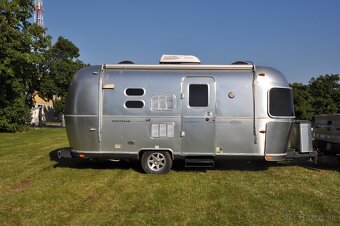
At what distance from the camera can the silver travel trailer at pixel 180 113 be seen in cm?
1033

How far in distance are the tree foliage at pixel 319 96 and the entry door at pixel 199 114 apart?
4121 centimetres

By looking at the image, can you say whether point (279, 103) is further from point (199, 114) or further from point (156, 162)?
point (156, 162)

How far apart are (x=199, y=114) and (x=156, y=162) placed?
1698mm

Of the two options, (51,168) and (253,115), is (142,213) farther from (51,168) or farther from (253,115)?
(51,168)

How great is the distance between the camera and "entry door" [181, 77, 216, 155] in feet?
34.0

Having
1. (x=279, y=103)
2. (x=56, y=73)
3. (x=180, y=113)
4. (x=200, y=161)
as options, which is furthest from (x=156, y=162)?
(x=56, y=73)

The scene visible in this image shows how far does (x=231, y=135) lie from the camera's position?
10359mm

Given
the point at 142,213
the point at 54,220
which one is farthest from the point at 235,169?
the point at 54,220

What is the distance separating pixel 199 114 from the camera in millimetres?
10367

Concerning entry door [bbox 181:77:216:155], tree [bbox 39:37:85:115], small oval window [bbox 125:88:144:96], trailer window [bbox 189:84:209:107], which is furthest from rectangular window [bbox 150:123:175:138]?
tree [bbox 39:37:85:115]

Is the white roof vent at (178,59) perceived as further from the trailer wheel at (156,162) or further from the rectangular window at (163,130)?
the trailer wheel at (156,162)

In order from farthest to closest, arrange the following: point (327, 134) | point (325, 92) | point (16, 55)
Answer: point (325, 92), point (16, 55), point (327, 134)

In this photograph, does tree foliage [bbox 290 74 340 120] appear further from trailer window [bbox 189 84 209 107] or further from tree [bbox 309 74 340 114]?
trailer window [bbox 189 84 209 107]

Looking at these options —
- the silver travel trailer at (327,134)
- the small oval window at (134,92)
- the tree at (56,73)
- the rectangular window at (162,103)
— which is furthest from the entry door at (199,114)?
the tree at (56,73)
